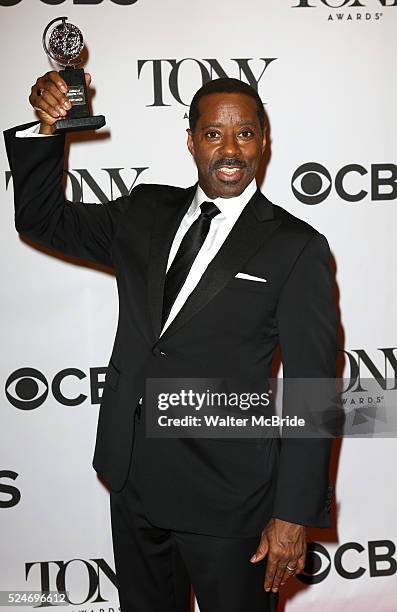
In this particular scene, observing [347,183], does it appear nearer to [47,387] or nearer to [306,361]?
[306,361]

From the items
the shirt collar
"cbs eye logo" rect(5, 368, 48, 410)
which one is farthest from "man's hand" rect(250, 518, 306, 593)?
"cbs eye logo" rect(5, 368, 48, 410)

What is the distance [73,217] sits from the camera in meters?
1.75

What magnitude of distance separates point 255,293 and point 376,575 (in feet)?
4.60

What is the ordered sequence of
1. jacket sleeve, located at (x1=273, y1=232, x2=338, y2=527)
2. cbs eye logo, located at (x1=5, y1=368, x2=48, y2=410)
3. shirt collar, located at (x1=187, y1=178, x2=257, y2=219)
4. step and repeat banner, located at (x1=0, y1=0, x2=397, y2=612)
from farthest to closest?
cbs eye logo, located at (x1=5, y1=368, x2=48, y2=410), step and repeat banner, located at (x1=0, y1=0, x2=397, y2=612), shirt collar, located at (x1=187, y1=178, x2=257, y2=219), jacket sleeve, located at (x1=273, y1=232, x2=338, y2=527)

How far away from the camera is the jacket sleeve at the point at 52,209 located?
1.62 m

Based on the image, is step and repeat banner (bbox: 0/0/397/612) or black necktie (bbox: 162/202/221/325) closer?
black necktie (bbox: 162/202/221/325)

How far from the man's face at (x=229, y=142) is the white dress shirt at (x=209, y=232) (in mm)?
28

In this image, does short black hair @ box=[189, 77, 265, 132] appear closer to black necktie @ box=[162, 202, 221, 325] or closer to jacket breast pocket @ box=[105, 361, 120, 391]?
black necktie @ box=[162, 202, 221, 325]

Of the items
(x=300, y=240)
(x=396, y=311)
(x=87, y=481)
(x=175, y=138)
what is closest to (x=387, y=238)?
(x=396, y=311)

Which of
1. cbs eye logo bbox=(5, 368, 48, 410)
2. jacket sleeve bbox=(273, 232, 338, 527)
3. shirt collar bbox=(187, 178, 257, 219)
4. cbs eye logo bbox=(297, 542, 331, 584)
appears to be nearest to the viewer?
jacket sleeve bbox=(273, 232, 338, 527)

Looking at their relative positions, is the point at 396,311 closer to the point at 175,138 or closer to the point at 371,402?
the point at 371,402

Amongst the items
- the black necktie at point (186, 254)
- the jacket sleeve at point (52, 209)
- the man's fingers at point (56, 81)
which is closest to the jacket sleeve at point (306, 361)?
the black necktie at point (186, 254)

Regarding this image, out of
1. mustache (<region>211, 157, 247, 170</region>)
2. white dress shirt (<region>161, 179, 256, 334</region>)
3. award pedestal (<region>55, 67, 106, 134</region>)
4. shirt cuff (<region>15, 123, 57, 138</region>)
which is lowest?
white dress shirt (<region>161, 179, 256, 334</region>)

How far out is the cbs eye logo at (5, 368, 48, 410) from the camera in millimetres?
2328
